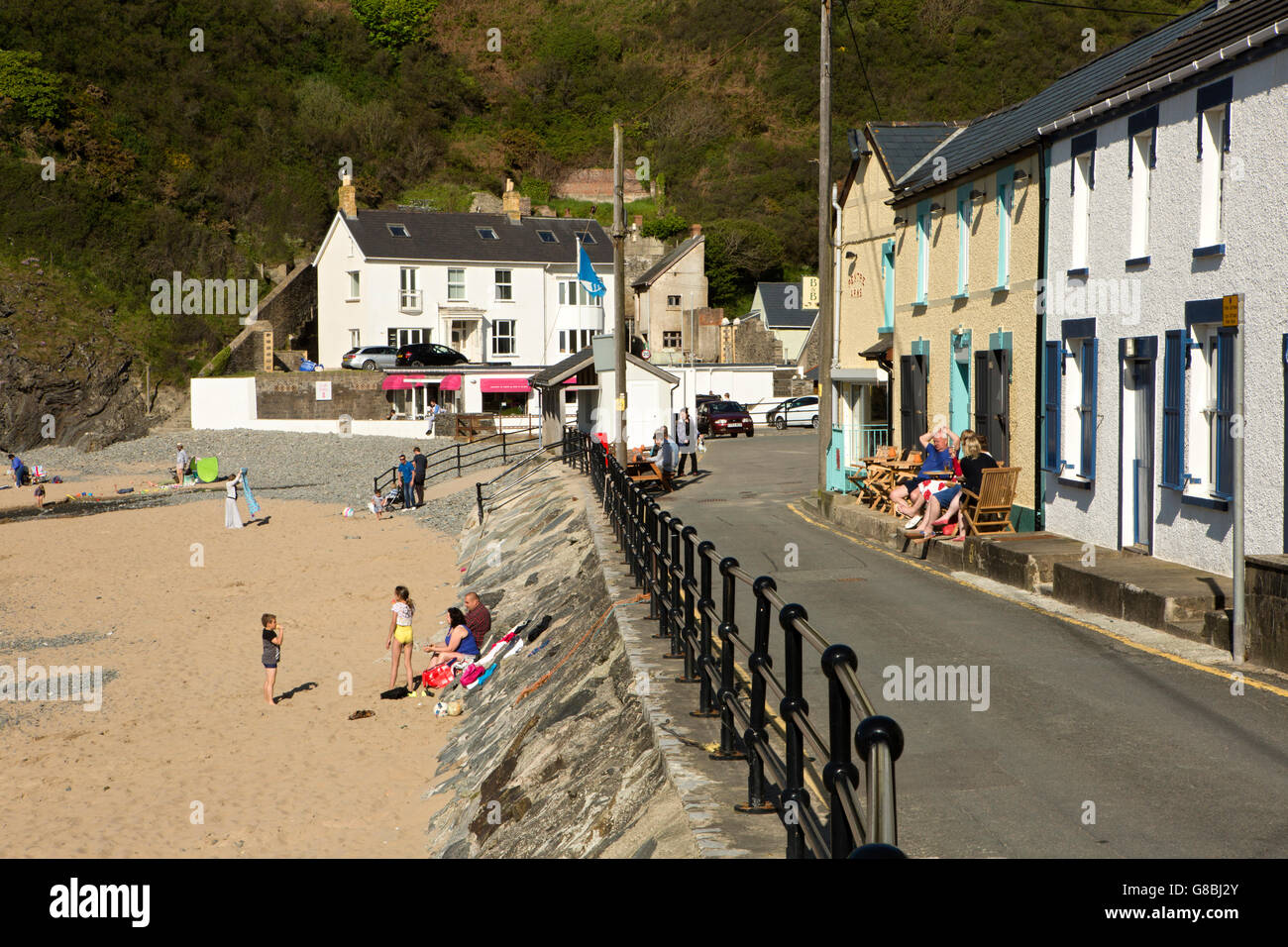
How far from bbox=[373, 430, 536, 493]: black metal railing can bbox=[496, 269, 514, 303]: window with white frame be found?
16.0 meters

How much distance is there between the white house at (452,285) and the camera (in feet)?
211

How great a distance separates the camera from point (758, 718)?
20.5 feet

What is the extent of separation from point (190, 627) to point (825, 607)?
13.1 m

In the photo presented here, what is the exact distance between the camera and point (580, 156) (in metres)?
105

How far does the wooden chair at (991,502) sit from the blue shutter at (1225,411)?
16.6 ft

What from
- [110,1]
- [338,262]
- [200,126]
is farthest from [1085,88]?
[110,1]

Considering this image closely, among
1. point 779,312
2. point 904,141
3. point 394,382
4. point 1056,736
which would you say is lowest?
point 1056,736

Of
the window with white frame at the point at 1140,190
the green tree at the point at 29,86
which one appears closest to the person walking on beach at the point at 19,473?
the green tree at the point at 29,86

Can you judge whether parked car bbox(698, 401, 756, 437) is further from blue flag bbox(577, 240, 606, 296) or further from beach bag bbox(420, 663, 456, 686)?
beach bag bbox(420, 663, 456, 686)

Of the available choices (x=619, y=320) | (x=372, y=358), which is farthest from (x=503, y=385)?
(x=619, y=320)

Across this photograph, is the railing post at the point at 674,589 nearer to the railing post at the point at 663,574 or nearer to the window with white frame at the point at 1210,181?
the railing post at the point at 663,574

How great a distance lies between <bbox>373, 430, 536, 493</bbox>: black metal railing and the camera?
43500 millimetres

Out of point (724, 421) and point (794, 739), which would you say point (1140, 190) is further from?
point (724, 421)

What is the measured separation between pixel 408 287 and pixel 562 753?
188 ft
